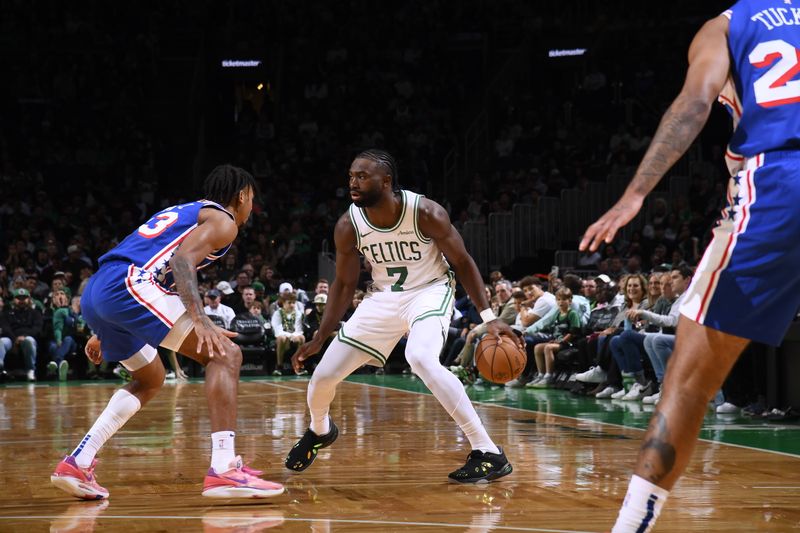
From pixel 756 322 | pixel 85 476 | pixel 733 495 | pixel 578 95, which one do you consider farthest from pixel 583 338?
pixel 578 95

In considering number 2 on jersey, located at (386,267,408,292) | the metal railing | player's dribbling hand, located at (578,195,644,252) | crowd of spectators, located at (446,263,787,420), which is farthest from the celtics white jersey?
the metal railing

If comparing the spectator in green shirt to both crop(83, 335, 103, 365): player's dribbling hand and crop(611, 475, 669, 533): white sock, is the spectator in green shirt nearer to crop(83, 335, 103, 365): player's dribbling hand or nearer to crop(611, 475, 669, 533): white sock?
crop(83, 335, 103, 365): player's dribbling hand

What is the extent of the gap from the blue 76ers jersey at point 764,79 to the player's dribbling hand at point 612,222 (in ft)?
1.66

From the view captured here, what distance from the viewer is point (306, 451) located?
5871 millimetres

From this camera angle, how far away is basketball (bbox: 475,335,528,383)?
5.87 meters

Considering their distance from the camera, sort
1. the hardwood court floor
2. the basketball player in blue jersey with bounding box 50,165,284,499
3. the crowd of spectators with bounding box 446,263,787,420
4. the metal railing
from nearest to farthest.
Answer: the hardwood court floor < the basketball player in blue jersey with bounding box 50,165,284,499 < the crowd of spectators with bounding box 446,263,787,420 < the metal railing

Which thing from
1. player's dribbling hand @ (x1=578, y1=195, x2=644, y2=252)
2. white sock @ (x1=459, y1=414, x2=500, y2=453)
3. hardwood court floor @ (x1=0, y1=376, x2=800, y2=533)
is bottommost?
hardwood court floor @ (x1=0, y1=376, x2=800, y2=533)

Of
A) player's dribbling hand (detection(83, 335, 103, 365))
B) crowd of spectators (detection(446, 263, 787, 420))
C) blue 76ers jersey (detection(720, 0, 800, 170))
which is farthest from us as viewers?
crowd of spectators (detection(446, 263, 787, 420))

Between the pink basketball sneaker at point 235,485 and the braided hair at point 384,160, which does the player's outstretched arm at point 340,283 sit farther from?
the pink basketball sneaker at point 235,485

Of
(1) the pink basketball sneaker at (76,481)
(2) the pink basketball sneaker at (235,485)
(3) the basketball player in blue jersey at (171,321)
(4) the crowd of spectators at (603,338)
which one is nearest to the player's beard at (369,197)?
(3) the basketball player in blue jersey at (171,321)

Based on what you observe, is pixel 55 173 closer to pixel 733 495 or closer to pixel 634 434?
pixel 634 434

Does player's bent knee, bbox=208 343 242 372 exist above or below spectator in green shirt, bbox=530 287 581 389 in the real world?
above

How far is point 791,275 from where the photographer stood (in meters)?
2.95

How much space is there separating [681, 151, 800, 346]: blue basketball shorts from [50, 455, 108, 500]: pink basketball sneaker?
124 inches
